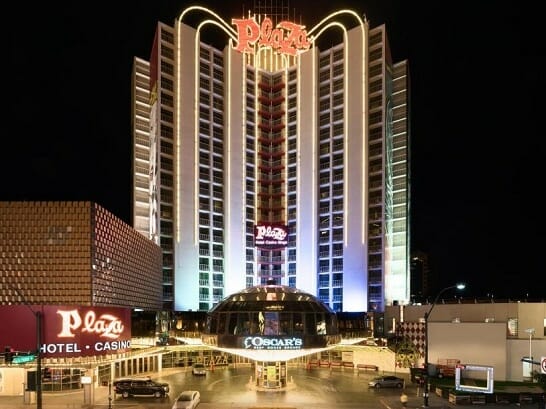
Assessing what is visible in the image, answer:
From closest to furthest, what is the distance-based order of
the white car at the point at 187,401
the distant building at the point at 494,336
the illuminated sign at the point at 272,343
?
1. the white car at the point at 187,401
2. the illuminated sign at the point at 272,343
3. the distant building at the point at 494,336

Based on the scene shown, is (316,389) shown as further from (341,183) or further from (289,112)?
(289,112)

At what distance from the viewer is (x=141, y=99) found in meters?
106

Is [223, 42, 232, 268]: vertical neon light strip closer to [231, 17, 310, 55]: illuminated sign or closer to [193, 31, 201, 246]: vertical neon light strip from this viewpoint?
[231, 17, 310, 55]: illuminated sign

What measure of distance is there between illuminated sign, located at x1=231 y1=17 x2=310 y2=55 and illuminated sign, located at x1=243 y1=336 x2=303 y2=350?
67.6m

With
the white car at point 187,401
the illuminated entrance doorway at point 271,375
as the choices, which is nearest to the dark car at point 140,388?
the white car at point 187,401

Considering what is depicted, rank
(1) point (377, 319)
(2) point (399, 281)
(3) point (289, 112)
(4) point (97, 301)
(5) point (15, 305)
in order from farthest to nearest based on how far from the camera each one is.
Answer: (3) point (289, 112) → (2) point (399, 281) → (1) point (377, 319) → (4) point (97, 301) → (5) point (15, 305)

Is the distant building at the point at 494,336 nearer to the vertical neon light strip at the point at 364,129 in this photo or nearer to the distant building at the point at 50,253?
the vertical neon light strip at the point at 364,129

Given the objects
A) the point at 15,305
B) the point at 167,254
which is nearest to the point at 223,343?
the point at 15,305

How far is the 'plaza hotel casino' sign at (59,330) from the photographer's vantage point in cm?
5022

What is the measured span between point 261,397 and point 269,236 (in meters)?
50.5

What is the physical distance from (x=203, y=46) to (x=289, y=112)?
20.0 metres

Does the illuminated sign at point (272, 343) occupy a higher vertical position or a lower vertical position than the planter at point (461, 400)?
higher

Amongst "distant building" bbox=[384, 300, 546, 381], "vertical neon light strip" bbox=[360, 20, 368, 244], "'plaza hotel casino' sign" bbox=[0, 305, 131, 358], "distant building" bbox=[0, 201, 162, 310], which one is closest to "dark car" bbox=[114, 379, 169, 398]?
"'plaza hotel casino' sign" bbox=[0, 305, 131, 358]

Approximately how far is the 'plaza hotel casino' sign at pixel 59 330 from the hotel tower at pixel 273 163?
4093 centimetres
